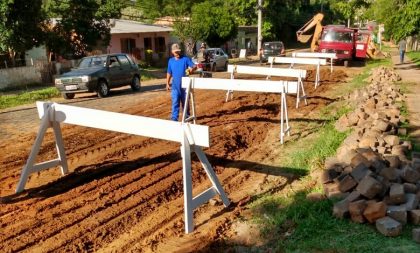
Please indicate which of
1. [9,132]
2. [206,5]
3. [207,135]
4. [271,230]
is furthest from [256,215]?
[206,5]

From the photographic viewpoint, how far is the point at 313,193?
5.56m

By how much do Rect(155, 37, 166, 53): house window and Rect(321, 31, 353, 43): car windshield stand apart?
17.4 meters

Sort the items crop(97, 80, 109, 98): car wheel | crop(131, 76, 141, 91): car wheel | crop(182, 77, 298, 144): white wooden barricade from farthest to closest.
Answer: crop(131, 76, 141, 91): car wheel → crop(97, 80, 109, 98): car wheel → crop(182, 77, 298, 144): white wooden barricade

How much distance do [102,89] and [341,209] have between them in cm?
1340

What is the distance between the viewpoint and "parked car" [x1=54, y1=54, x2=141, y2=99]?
16.3m

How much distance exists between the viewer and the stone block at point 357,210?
189 inches

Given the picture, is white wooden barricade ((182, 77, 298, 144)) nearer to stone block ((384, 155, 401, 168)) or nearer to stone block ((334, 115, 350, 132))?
stone block ((334, 115, 350, 132))

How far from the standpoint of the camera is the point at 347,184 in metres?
5.42

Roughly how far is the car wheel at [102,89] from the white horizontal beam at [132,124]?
35.3 feet

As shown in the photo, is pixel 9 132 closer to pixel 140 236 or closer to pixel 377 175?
pixel 140 236

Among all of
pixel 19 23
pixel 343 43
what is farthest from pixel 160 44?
pixel 19 23

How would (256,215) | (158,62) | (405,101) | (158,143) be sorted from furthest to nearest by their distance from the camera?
(158,62) < (405,101) < (158,143) < (256,215)

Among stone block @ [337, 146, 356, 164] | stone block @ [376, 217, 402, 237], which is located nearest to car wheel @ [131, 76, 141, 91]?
stone block @ [337, 146, 356, 164]

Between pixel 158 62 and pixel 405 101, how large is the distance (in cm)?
2551
